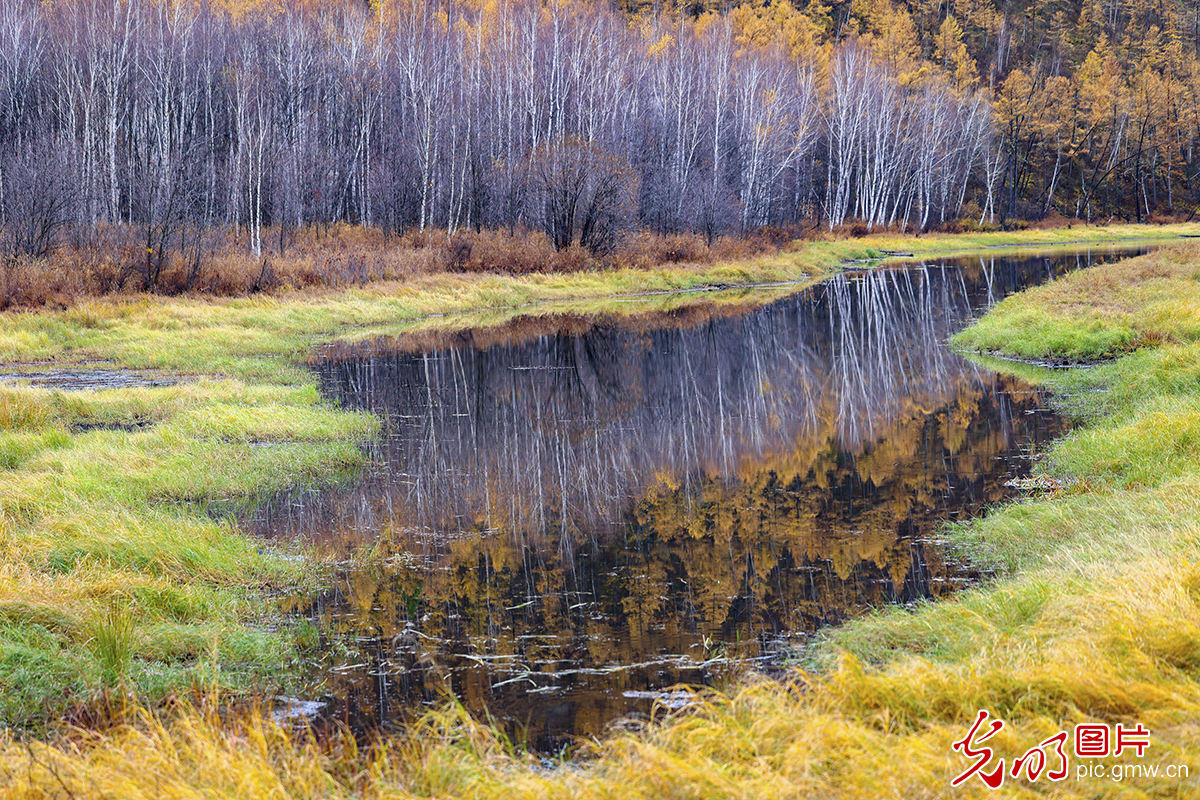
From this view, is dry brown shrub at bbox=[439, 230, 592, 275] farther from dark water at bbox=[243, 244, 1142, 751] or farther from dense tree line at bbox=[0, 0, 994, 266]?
dark water at bbox=[243, 244, 1142, 751]

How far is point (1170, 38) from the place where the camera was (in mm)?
102938

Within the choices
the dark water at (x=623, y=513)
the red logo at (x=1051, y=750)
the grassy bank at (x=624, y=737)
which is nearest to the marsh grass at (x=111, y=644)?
the grassy bank at (x=624, y=737)

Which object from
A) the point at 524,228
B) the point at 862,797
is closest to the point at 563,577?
the point at 862,797

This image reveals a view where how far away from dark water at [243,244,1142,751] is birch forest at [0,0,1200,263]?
669 inches

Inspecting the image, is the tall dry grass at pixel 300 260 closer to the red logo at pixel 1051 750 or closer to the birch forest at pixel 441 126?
the birch forest at pixel 441 126

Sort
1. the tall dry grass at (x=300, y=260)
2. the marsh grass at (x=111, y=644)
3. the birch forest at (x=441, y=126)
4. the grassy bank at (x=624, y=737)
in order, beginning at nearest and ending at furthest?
1. the grassy bank at (x=624, y=737)
2. the marsh grass at (x=111, y=644)
3. the tall dry grass at (x=300, y=260)
4. the birch forest at (x=441, y=126)

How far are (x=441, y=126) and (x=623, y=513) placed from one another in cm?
3810

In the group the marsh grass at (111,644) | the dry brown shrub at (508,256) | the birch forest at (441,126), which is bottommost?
the marsh grass at (111,644)

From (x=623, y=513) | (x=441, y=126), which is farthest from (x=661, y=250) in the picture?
(x=623, y=513)

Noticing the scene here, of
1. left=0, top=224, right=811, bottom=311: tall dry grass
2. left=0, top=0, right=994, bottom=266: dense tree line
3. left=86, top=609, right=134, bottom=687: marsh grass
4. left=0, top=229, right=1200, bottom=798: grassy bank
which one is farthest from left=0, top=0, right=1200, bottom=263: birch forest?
left=86, top=609, right=134, bottom=687: marsh grass

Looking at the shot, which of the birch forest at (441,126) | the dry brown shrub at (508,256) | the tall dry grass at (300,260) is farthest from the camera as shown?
the birch forest at (441,126)

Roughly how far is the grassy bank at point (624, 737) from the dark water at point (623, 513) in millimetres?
705

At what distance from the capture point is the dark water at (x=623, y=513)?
728 centimetres

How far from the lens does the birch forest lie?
3969 centimetres
